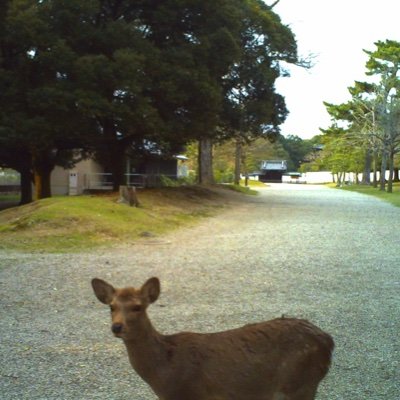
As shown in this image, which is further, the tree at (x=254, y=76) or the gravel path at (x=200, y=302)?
the tree at (x=254, y=76)

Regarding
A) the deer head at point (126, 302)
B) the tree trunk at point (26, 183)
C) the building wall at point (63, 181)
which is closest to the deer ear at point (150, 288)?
the deer head at point (126, 302)

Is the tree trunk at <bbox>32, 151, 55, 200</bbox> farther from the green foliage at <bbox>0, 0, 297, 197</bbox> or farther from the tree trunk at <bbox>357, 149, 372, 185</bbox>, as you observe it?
the tree trunk at <bbox>357, 149, 372, 185</bbox>

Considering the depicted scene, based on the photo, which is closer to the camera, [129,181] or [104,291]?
[104,291]

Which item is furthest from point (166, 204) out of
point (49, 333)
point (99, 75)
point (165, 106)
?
point (49, 333)

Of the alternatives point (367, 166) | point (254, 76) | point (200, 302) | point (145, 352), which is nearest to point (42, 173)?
point (254, 76)

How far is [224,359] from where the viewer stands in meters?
2.76

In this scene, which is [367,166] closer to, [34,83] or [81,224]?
[34,83]

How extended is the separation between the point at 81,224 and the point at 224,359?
944 centimetres

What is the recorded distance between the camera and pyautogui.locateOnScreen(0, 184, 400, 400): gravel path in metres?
4.01

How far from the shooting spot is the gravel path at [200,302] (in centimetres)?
401

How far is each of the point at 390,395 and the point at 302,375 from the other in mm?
1393

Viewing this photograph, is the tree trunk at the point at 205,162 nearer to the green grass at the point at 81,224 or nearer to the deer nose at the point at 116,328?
the green grass at the point at 81,224

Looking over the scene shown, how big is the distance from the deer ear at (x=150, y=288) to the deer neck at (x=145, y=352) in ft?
0.33

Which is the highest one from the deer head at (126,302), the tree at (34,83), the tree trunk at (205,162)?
the tree at (34,83)
